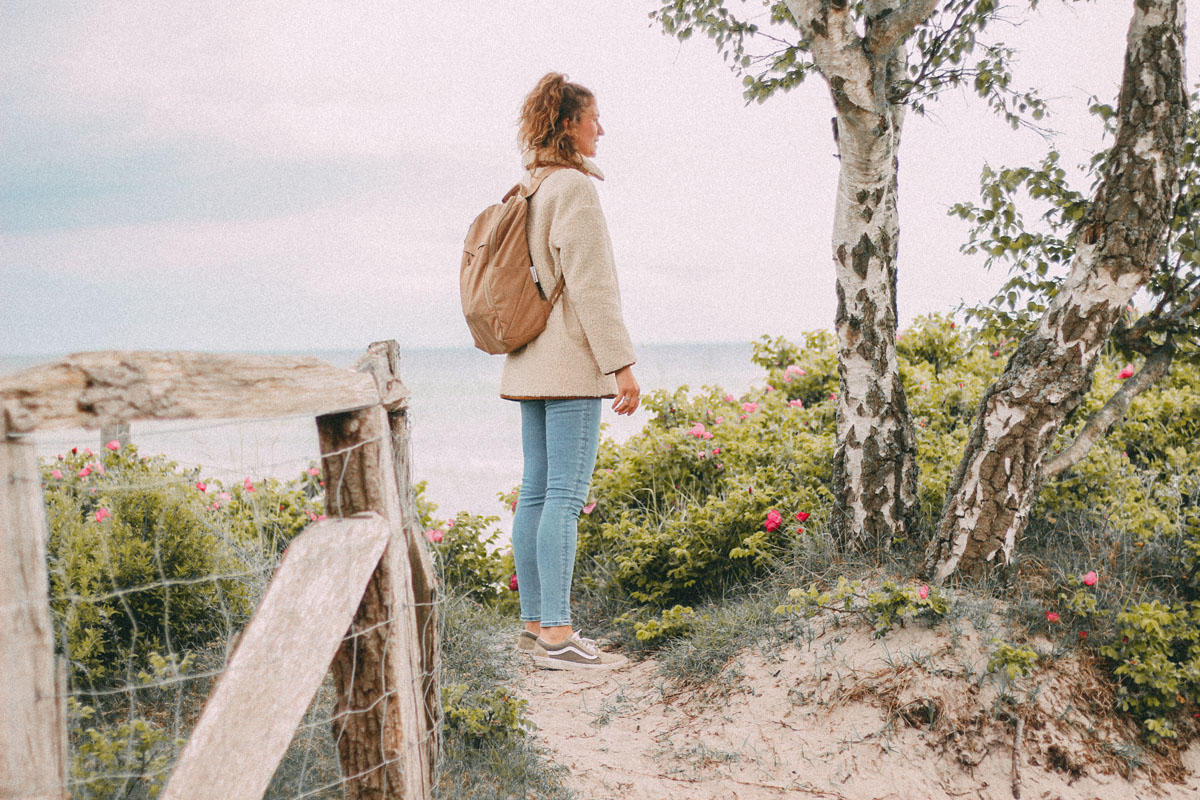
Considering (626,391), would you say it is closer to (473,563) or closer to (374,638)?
(374,638)

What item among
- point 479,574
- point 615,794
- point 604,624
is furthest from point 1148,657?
point 479,574

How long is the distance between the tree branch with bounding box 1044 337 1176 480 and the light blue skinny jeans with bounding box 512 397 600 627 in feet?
6.49

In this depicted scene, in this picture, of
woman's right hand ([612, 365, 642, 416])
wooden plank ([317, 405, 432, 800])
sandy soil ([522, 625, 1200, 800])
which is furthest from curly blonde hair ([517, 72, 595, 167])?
sandy soil ([522, 625, 1200, 800])

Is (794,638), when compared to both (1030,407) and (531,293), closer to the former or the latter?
(1030,407)

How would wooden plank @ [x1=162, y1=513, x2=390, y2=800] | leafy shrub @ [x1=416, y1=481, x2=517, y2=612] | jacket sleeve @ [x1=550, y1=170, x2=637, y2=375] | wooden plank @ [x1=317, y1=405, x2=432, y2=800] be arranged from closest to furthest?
wooden plank @ [x1=162, y1=513, x2=390, y2=800], wooden plank @ [x1=317, y1=405, x2=432, y2=800], jacket sleeve @ [x1=550, y1=170, x2=637, y2=375], leafy shrub @ [x1=416, y1=481, x2=517, y2=612]

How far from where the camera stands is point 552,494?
3.23m

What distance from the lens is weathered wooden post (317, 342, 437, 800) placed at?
6.55ft

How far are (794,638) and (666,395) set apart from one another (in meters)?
2.54

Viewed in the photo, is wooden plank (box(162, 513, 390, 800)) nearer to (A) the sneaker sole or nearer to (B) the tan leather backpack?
(B) the tan leather backpack

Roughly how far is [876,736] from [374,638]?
1.99 meters

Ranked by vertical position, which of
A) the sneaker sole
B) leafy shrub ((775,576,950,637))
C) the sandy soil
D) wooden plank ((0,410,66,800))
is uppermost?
wooden plank ((0,410,66,800))

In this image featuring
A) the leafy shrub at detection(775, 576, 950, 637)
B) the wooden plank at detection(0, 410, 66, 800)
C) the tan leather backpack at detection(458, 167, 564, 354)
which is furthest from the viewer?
the leafy shrub at detection(775, 576, 950, 637)

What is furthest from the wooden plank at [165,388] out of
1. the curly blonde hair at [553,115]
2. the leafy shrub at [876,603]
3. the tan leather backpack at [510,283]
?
the leafy shrub at [876,603]

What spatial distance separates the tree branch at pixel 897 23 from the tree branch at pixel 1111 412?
1764 millimetres
